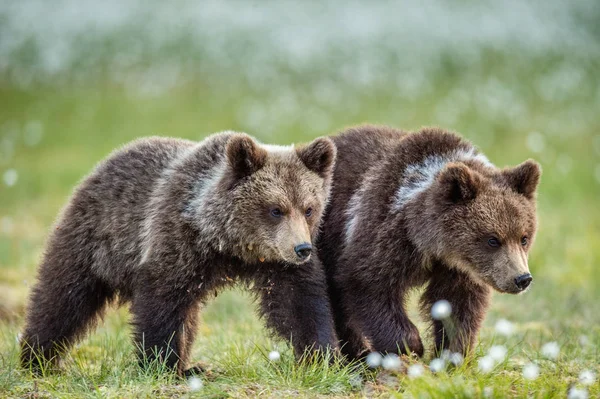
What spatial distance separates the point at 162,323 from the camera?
617cm

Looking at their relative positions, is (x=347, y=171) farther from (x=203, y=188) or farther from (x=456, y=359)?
(x=456, y=359)

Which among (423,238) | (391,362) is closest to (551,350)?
(391,362)

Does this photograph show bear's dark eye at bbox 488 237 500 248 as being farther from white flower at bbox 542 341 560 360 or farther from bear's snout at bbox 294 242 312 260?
bear's snout at bbox 294 242 312 260

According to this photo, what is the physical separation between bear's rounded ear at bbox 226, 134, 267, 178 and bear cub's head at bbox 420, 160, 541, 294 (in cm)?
128

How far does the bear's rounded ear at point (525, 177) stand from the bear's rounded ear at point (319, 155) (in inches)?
51.7

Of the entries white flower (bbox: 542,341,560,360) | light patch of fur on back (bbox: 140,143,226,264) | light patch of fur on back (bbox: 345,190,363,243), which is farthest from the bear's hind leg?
white flower (bbox: 542,341,560,360)

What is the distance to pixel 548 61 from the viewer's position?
22062 millimetres

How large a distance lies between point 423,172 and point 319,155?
79cm

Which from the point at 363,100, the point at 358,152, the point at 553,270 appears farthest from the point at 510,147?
the point at 358,152

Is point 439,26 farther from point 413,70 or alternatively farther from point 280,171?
point 280,171

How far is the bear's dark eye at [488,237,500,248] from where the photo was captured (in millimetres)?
6023

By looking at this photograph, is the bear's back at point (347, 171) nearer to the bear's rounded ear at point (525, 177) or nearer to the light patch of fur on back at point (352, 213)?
the light patch of fur on back at point (352, 213)

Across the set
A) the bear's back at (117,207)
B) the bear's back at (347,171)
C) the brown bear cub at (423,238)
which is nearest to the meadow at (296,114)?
the brown bear cub at (423,238)

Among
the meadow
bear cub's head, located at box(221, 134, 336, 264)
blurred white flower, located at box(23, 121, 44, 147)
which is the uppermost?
bear cub's head, located at box(221, 134, 336, 264)
